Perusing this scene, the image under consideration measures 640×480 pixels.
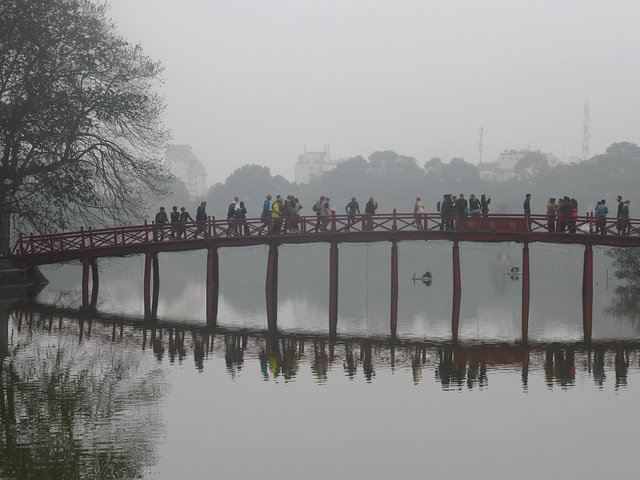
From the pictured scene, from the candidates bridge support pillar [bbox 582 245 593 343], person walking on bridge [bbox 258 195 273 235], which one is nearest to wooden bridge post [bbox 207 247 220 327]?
person walking on bridge [bbox 258 195 273 235]

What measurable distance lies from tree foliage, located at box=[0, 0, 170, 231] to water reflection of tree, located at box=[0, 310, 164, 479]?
15867 mm

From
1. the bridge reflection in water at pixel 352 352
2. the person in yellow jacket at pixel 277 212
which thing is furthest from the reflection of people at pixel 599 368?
the person in yellow jacket at pixel 277 212

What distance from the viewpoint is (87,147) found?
3862 cm

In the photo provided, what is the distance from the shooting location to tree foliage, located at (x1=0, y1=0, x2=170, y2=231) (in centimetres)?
3362

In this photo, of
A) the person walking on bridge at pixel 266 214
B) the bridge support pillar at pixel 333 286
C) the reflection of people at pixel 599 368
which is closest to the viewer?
the reflection of people at pixel 599 368

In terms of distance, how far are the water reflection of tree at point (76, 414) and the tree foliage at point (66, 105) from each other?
1587 centimetres

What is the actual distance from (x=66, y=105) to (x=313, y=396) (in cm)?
2326

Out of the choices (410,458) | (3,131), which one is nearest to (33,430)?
(410,458)

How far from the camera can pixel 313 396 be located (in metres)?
16.2

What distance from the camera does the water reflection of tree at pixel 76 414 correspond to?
11.6 meters

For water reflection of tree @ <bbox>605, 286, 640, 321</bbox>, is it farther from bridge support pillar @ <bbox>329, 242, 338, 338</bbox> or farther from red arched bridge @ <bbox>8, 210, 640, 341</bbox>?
bridge support pillar @ <bbox>329, 242, 338, 338</bbox>

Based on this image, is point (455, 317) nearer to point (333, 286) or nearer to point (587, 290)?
point (333, 286)

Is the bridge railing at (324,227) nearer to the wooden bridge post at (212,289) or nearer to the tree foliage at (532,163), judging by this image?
the wooden bridge post at (212,289)

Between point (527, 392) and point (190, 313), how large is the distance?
18078mm
